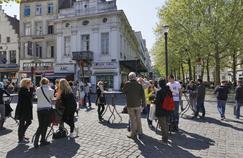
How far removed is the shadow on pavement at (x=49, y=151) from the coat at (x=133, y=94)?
190cm

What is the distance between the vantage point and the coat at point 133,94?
300 inches

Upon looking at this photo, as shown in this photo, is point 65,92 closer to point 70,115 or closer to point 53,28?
point 70,115

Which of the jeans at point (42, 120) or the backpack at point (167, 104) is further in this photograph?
the backpack at point (167, 104)

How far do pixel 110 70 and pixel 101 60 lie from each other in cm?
183

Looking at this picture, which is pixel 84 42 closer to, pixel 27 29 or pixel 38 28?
pixel 38 28

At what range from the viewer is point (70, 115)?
25.2ft

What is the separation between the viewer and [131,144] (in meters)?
7.11

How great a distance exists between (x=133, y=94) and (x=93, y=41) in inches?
1049

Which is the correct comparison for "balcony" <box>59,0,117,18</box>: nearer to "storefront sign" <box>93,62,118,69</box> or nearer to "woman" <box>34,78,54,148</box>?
"storefront sign" <box>93,62,118,69</box>

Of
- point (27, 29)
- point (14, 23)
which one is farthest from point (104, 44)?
point (14, 23)

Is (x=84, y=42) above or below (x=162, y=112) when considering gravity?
above

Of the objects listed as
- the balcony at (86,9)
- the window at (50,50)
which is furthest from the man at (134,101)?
the window at (50,50)

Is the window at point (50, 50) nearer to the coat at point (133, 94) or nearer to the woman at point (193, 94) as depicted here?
the woman at point (193, 94)

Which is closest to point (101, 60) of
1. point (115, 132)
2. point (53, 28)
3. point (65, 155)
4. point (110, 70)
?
point (110, 70)
